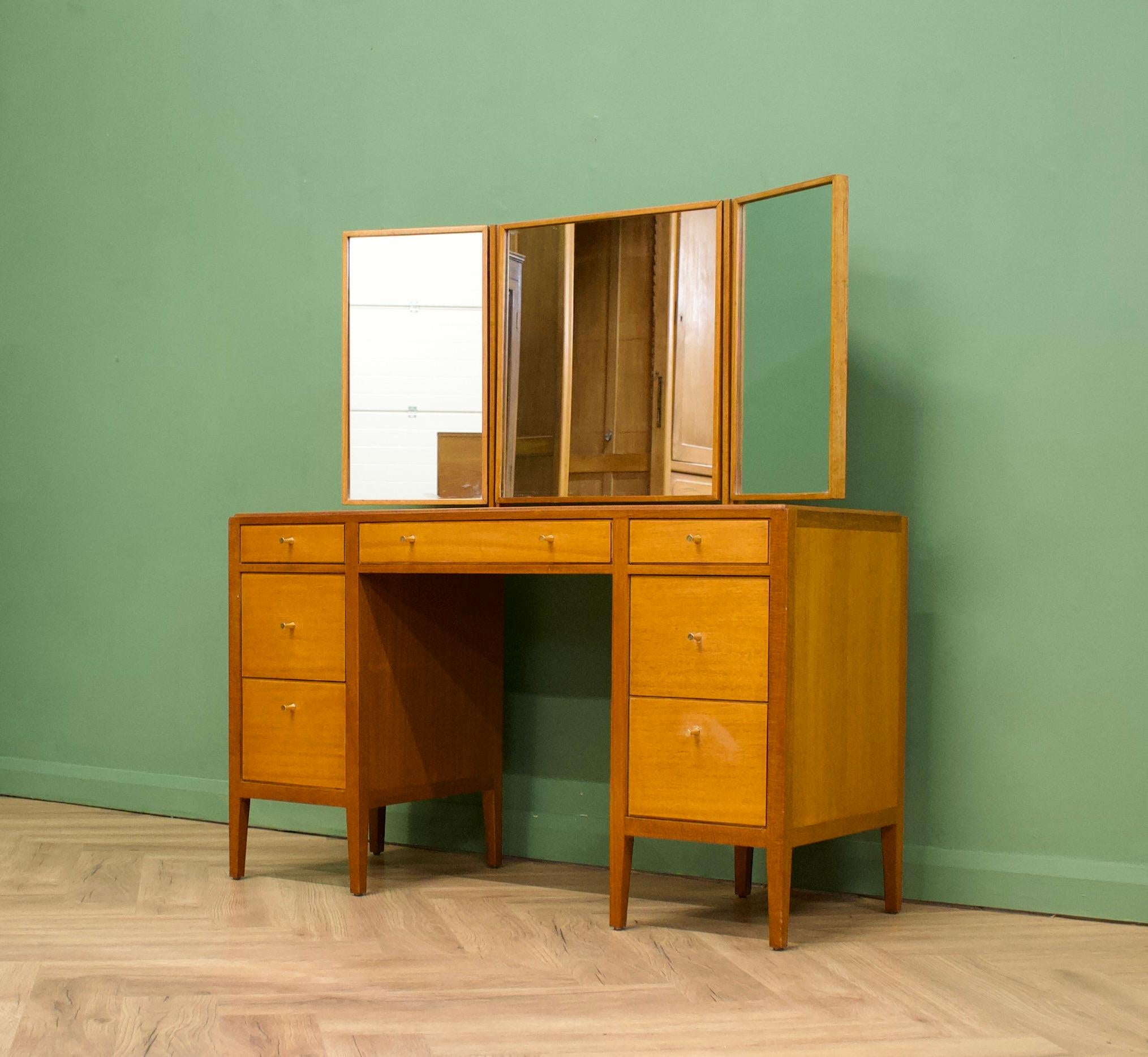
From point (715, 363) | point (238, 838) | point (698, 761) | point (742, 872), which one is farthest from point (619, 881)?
point (715, 363)

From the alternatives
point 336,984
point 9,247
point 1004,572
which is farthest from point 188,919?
point 9,247

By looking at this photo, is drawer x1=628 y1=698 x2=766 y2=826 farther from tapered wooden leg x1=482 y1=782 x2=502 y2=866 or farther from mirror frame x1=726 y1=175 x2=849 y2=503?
tapered wooden leg x1=482 y1=782 x2=502 y2=866

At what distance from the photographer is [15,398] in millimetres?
3766

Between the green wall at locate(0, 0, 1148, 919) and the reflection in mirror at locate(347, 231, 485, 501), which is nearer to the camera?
the green wall at locate(0, 0, 1148, 919)

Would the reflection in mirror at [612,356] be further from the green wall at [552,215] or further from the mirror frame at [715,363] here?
the green wall at [552,215]

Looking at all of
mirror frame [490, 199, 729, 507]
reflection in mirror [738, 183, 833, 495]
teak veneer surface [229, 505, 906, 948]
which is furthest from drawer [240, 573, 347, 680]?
reflection in mirror [738, 183, 833, 495]

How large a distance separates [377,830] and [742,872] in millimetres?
843

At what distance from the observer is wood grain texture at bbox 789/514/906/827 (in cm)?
220

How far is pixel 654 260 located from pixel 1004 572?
893mm

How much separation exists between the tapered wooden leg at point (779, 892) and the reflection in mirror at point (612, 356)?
72cm

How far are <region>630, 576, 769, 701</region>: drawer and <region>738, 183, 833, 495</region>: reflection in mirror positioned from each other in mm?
296

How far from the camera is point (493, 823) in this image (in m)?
2.85

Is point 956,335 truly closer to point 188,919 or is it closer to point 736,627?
point 736,627

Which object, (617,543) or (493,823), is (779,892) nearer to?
(617,543)
